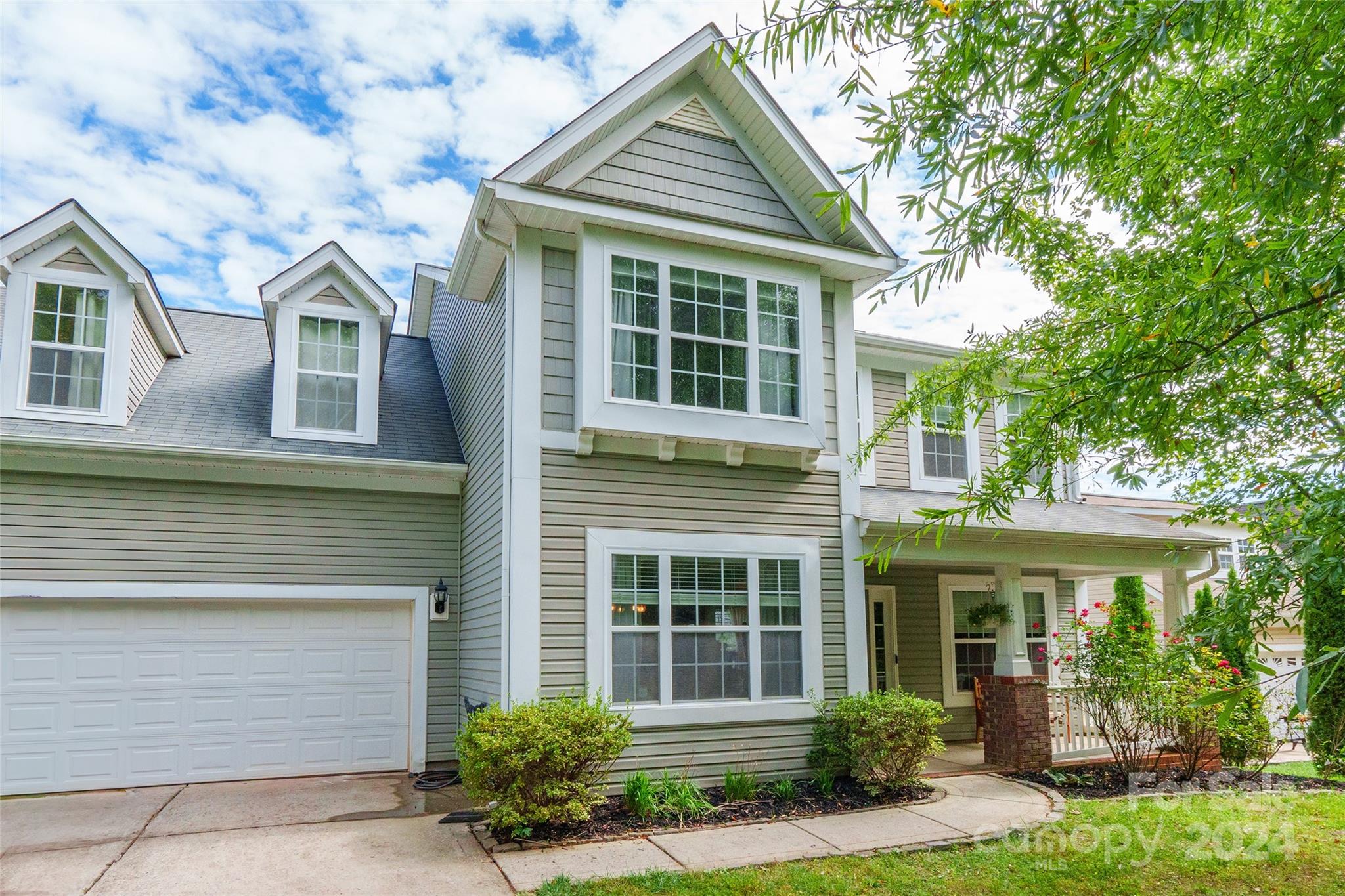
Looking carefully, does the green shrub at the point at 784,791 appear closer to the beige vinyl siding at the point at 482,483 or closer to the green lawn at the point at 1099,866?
the green lawn at the point at 1099,866

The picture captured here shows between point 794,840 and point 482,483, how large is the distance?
15.2ft

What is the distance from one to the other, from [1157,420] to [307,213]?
1816 cm

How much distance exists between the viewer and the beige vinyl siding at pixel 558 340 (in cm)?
→ 827

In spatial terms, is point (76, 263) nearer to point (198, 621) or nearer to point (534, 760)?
point (198, 621)

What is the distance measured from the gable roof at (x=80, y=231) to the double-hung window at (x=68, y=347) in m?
0.34

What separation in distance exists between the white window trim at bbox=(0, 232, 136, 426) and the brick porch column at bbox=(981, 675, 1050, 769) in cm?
974

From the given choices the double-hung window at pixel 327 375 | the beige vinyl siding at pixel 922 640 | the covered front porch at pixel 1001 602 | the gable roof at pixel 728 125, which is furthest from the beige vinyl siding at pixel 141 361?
the beige vinyl siding at pixel 922 640

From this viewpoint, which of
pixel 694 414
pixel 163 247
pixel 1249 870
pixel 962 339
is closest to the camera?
pixel 1249 870

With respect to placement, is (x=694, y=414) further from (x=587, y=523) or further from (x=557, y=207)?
(x=557, y=207)

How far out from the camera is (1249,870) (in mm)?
6113

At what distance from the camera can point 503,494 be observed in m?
8.08

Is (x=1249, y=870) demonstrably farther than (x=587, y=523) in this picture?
No

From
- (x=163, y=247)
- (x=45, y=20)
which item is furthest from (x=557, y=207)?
(x=163, y=247)

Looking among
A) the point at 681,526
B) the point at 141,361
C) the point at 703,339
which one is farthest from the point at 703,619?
the point at 141,361
